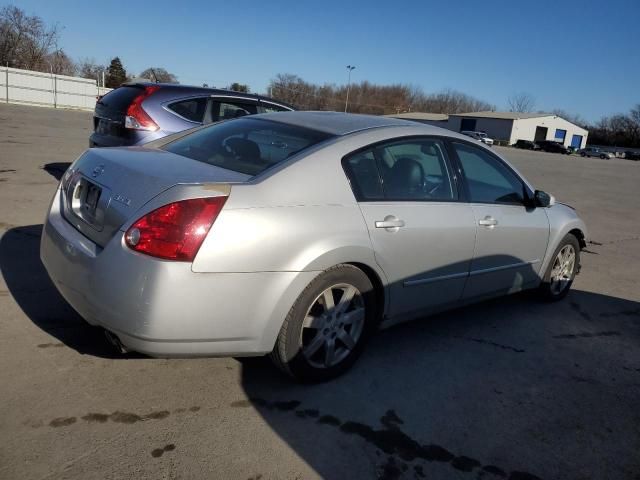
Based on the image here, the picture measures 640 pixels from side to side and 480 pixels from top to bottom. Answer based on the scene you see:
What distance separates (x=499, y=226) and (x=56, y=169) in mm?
7985

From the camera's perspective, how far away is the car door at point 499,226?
3779mm

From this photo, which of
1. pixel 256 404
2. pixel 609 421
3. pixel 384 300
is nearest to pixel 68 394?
pixel 256 404

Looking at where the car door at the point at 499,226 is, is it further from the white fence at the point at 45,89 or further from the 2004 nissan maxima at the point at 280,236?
the white fence at the point at 45,89

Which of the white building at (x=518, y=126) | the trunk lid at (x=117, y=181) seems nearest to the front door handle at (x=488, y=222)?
the trunk lid at (x=117, y=181)

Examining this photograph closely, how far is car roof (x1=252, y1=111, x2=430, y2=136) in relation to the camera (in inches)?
132

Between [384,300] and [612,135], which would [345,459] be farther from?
[612,135]

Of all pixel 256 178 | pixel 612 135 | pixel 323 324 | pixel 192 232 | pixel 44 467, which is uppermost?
pixel 612 135

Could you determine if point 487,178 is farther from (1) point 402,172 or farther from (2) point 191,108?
(2) point 191,108

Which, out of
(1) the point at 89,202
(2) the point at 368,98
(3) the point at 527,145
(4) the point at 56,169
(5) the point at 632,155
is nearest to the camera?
(1) the point at 89,202

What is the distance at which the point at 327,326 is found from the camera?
9.73 ft

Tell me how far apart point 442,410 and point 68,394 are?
199 cm

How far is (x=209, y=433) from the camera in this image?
8.12ft

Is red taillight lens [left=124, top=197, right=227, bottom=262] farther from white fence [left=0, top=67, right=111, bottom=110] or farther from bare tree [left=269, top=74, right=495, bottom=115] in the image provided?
bare tree [left=269, top=74, right=495, bottom=115]

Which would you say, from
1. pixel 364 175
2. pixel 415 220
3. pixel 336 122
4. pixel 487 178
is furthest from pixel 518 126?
pixel 364 175
